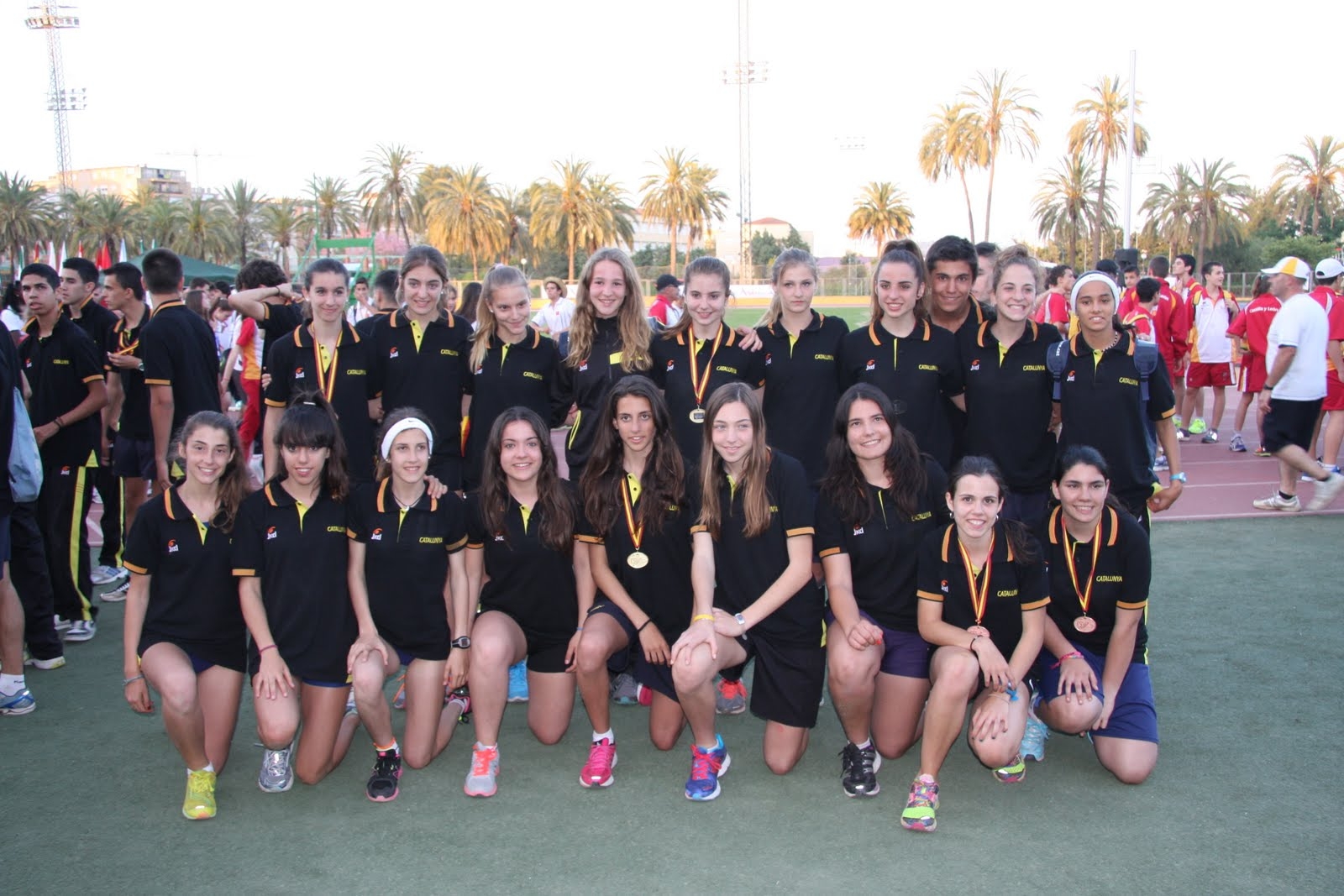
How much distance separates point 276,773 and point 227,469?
4.19 feet

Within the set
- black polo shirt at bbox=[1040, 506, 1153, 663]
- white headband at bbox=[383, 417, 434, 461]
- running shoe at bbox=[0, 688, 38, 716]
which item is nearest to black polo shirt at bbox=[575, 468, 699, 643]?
white headband at bbox=[383, 417, 434, 461]

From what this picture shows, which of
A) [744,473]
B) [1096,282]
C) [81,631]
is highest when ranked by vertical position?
[1096,282]

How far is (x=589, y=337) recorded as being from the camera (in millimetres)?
5102

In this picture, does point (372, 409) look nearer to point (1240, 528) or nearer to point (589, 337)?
point (589, 337)

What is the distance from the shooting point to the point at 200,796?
12.5 ft

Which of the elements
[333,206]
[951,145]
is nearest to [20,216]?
[333,206]

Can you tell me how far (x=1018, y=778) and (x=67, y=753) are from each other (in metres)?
4.00

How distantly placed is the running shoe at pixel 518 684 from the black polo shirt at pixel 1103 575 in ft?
8.31

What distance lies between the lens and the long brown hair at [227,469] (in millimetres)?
4172

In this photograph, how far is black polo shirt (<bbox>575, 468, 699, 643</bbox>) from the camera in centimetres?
433

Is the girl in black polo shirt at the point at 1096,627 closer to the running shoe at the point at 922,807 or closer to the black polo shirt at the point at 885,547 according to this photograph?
the black polo shirt at the point at 885,547

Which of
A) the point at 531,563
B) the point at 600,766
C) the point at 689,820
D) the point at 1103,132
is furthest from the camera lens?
the point at 1103,132

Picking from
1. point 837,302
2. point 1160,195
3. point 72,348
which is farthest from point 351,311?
point 1160,195

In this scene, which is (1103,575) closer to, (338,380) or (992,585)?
(992,585)
